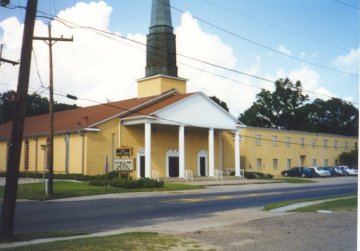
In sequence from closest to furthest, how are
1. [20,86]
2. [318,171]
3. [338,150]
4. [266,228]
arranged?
[20,86], [266,228], [318,171], [338,150]

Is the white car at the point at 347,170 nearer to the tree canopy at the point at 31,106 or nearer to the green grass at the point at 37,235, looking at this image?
the tree canopy at the point at 31,106

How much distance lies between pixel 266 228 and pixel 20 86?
7319 millimetres

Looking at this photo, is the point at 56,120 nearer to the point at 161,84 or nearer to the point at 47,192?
the point at 161,84

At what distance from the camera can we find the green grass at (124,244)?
930cm

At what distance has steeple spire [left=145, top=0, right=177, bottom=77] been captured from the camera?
1828 inches

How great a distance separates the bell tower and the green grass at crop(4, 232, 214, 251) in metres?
35.6

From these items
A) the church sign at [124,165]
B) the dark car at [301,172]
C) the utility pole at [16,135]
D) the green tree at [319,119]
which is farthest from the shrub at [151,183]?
the green tree at [319,119]

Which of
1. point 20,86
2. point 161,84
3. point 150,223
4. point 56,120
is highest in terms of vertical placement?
point 161,84

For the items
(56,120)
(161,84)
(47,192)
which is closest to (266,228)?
(47,192)

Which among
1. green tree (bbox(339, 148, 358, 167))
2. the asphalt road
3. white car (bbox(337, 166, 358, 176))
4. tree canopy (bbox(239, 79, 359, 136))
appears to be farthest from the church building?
tree canopy (bbox(239, 79, 359, 136))

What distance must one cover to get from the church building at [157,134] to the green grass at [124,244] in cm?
2241

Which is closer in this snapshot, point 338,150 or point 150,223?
point 150,223

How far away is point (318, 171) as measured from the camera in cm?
5694

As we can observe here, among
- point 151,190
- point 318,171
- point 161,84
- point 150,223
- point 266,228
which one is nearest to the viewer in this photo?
point 266,228
